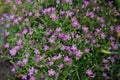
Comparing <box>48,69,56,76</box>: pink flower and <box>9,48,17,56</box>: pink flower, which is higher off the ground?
<box>9,48,17,56</box>: pink flower

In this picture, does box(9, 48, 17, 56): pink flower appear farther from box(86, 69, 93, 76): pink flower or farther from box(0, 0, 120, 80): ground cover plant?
box(86, 69, 93, 76): pink flower

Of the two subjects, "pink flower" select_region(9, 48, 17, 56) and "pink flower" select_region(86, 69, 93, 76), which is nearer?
"pink flower" select_region(86, 69, 93, 76)

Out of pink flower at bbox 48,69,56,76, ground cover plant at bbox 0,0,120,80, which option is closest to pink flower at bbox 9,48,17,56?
ground cover plant at bbox 0,0,120,80

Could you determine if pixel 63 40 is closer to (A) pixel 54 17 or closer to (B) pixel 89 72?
(A) pixel 54 17

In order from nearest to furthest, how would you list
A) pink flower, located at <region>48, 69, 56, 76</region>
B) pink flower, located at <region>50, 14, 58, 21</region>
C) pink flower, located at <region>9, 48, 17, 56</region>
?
pink flower, located at <region>48, 69, 56, 76</region> → pink flower, located at <region>9, 48, 17, 56</region> → pink flower, located at <region>50, 14, 58, 21</region>

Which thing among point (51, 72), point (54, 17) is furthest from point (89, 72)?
point (54, 17)

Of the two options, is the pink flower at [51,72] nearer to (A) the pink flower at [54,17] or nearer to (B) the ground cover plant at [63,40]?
(B) the ground cover plant at [63,40]

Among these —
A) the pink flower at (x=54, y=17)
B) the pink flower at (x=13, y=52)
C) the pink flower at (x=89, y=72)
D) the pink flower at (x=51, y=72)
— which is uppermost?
the pink flower at (x=54, y=17)

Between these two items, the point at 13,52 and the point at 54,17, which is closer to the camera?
the point at 13,52

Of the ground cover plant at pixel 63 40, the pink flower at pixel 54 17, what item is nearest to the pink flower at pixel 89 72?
the ground cover plant at pixel 63 40
